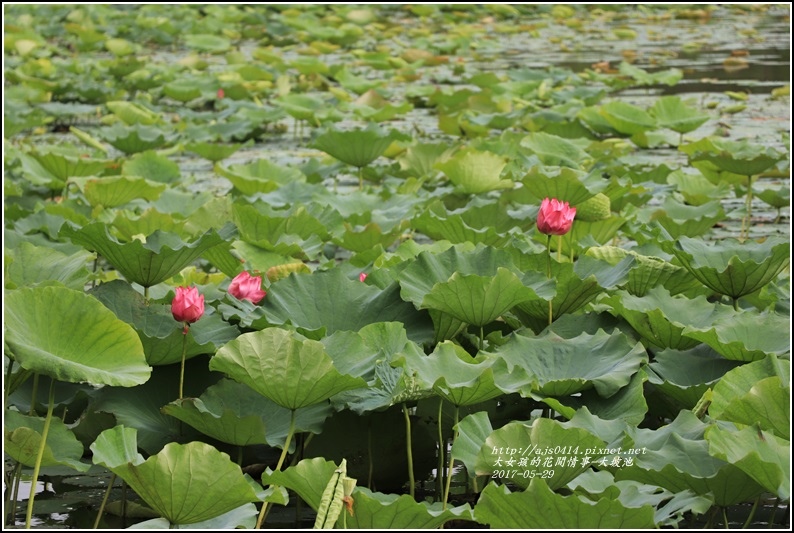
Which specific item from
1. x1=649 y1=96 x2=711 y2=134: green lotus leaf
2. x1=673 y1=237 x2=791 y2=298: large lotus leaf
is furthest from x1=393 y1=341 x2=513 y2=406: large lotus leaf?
x1=649 y1=96 x2=711 y2=134: green lotus leaf

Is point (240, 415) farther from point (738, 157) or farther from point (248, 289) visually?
point (738, 157)

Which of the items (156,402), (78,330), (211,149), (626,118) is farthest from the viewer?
(626,118)

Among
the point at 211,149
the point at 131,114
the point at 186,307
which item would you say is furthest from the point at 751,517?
the point at 131,114

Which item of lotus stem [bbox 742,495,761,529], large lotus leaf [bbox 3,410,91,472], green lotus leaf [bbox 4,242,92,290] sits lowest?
lotus stem [bbox 742,495,761,529]

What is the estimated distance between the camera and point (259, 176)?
373cm

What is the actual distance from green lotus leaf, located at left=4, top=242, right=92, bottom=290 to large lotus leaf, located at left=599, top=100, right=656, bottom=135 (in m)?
3.06

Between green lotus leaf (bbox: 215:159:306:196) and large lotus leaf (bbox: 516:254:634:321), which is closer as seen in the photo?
large lotus leaf (bbox: 516:254:634:321)

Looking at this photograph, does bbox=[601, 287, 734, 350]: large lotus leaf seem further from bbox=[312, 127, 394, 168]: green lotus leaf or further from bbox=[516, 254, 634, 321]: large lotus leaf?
bbox=[312, 127, 394, 168]: green lotus leaf

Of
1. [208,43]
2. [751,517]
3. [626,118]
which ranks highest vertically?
[751,517]

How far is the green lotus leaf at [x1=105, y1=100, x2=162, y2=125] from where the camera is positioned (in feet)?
18.2

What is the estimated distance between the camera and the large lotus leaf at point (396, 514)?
145cm

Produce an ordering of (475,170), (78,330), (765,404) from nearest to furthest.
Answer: (765,404) → (78,330) → (475,170)

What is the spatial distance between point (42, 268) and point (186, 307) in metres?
0.56

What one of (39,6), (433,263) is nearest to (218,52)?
(39,6)
